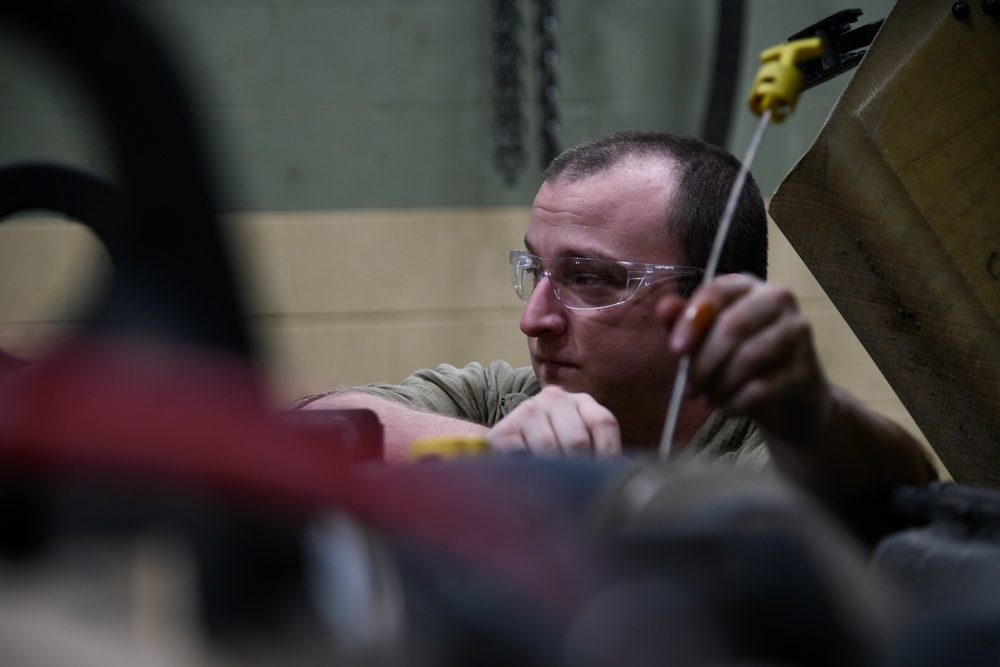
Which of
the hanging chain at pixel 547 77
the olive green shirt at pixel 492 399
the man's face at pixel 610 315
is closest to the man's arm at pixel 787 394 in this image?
the olive green shirt at pixel 492 399

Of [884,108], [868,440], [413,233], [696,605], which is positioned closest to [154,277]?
[696,605]

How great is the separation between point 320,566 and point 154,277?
12 centimetres

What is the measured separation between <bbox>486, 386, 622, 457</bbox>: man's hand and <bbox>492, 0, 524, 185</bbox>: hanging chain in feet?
5.80

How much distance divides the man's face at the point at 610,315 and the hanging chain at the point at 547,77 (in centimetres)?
129

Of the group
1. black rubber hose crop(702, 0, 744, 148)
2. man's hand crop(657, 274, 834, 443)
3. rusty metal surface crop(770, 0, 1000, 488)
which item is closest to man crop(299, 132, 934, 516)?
rusty metal surface crop(770, 0, 1000, 488)

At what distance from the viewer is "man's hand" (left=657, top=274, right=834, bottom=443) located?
62 cm

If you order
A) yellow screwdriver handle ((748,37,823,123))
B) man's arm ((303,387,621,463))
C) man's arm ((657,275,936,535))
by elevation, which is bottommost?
man's arm ((303,387,621,463))

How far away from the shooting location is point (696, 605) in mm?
387

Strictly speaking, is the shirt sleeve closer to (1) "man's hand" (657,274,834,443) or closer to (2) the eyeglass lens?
(2) the eyeglass lens

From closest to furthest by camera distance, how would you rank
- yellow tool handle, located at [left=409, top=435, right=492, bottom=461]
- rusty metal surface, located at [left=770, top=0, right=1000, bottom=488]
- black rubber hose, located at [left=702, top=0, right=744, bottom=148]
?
yellow tool handle, located at [left=409, top=435, right=492, bottom=461]
rusty metal surface, located at [left=770, top=0, right=1000, bottom=488]
black rubber hose, located at [left=702, top=0, right=744, bottom=148]

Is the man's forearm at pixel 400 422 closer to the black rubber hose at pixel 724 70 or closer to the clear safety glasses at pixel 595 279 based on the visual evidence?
the clear safety glasses at pixel 595 279

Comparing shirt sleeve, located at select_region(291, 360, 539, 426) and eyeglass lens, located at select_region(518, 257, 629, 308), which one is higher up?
eyeglass lens, located at select_region(518, 257, 629, 308)

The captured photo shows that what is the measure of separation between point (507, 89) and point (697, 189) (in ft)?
4.40

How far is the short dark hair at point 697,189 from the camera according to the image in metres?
1.25
